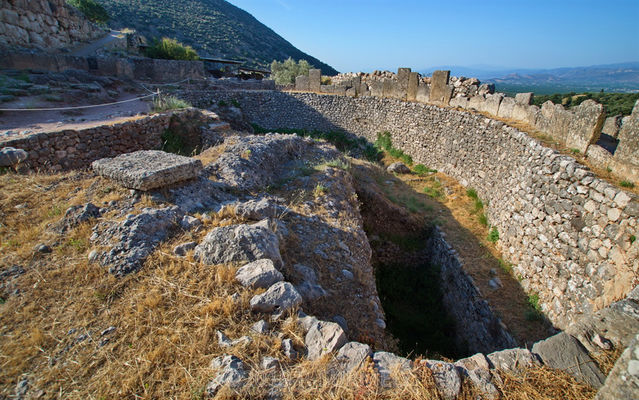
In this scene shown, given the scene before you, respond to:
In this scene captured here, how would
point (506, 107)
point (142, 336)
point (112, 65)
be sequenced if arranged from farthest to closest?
point (112, 65)
point (506, 107)
point (142, 336)

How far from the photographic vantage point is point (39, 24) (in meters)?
13.7

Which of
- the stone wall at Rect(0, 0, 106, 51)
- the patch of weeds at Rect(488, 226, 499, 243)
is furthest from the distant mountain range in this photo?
the stone wall at Rect(0, 0, 106, 51)

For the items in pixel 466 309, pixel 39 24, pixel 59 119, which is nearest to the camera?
pixel 466 309

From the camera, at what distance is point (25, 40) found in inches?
511

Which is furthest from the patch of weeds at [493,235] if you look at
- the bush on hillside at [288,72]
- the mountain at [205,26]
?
the mountain at [205,26]

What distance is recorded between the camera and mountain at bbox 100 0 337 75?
38.6 metres

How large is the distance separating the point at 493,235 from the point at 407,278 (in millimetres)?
2266

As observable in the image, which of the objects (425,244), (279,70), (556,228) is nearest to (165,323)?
(556,228)

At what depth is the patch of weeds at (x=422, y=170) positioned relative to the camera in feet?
38.0

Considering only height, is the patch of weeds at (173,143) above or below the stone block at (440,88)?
below

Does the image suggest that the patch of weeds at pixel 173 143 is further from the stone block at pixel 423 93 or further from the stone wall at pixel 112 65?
the stone block at pixel 423 93

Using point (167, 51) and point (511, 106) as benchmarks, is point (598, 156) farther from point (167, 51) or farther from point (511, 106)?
point (167, 51)

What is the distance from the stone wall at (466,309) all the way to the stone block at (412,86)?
790cm

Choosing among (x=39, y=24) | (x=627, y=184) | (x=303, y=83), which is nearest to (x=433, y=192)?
(x=627, y=184)
